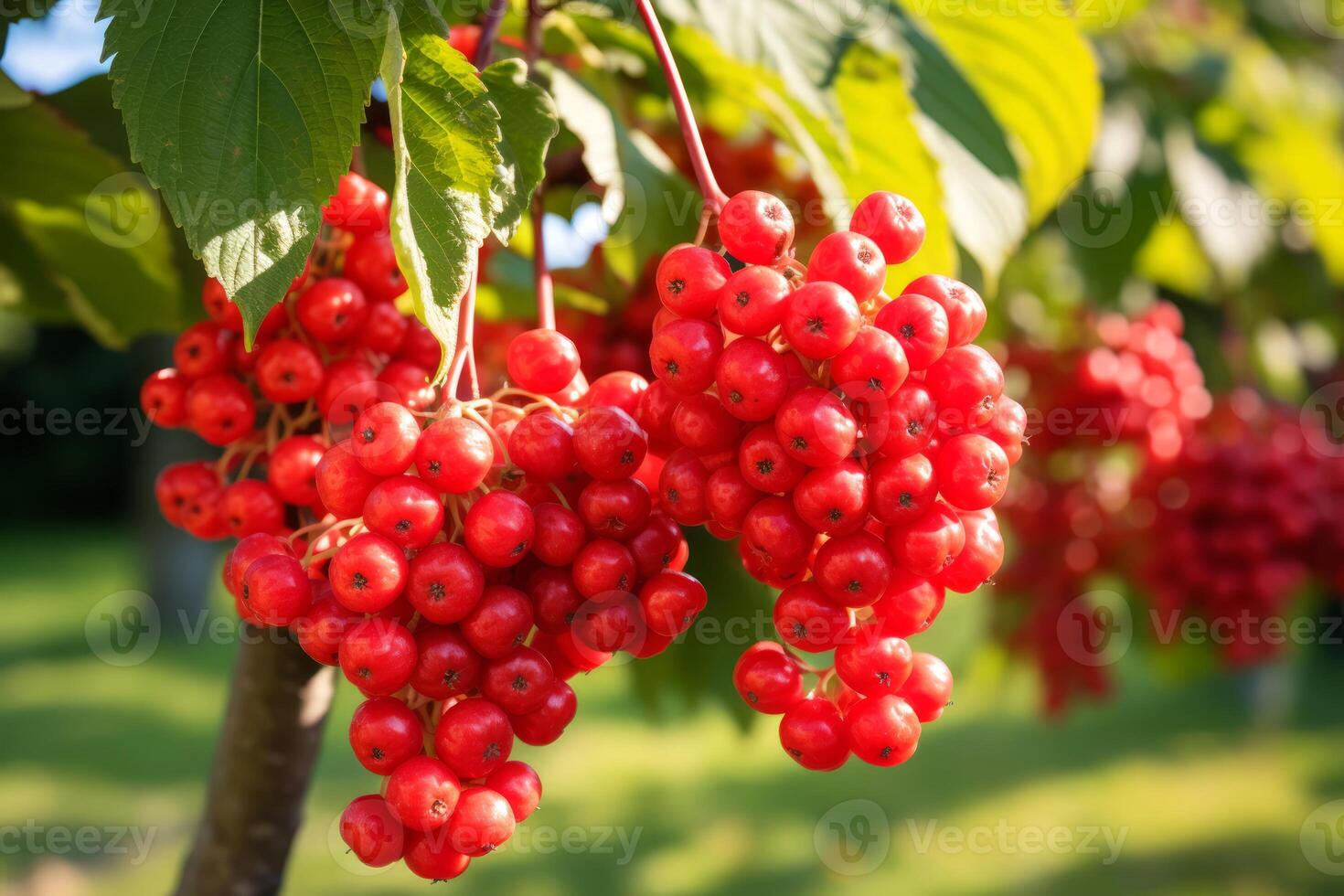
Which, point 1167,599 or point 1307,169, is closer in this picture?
point 1167,599

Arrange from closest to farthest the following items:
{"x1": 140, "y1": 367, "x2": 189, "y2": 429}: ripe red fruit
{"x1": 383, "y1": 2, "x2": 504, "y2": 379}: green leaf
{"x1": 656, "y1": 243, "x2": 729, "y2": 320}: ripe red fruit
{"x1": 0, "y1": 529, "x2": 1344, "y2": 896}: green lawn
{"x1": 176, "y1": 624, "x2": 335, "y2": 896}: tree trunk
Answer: {"x1": 383, "y1": 2, "x2": 504, "y2": 379}: green leaf → {"x1": 656, "y1": 243, "x2": 729, "y2": 320}: ripe red fruit → {"x1": 140, "y1": 367, "x2": 189, "y2": 429}: ripe red fruit → {"x1": 176, "y1": 624, "x2": 335, "y2": 896}: tree trunk → {"x1": 0, "y1": 529, "x2": 1344, "y2": 896}: green lawn

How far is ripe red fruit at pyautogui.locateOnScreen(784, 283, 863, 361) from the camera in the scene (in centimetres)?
93

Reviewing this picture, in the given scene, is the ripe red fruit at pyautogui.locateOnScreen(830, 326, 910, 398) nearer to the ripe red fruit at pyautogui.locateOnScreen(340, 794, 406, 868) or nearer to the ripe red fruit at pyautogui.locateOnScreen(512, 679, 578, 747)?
the ripe red fruit at pyautogui.locateOnScreen(512, 679, 578, 747)

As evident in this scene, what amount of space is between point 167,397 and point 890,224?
29.9 inches

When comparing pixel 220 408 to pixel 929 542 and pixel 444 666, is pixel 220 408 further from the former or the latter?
pixel 929 542

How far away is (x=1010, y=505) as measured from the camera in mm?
3182

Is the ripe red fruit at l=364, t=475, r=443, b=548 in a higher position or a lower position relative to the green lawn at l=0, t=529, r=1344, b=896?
higher

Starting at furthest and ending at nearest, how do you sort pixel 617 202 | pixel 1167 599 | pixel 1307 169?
pixel 1307 169 < pixel 1167 599 < pixel 617 202

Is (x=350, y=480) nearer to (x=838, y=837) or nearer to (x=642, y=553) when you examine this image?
(x=642, y=553)

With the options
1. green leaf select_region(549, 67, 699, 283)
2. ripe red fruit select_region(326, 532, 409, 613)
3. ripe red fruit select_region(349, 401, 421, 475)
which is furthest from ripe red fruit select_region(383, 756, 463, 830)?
green leaf select_region(549, 67, 699, 283)

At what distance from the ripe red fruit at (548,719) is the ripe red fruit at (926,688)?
0.99 ft

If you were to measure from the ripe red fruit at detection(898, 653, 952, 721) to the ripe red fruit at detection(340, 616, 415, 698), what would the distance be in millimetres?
440

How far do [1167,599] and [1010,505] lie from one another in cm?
57

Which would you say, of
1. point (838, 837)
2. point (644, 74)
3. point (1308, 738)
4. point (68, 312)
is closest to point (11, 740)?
point (838, 837)
